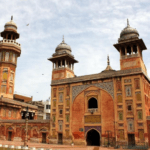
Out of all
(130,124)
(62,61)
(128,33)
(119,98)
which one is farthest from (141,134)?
(62,61)

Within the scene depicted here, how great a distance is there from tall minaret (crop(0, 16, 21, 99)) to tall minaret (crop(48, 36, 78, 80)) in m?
11.0

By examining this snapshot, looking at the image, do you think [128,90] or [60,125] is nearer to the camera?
[128,90]

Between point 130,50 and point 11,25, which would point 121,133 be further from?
point 11,25

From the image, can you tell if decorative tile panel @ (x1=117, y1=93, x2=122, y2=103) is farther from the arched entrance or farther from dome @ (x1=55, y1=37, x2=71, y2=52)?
dome @ (x1=55, y1=37, x2=71, y2=52)

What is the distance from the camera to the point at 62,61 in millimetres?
32125

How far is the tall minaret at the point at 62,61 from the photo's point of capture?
31016 millimetres

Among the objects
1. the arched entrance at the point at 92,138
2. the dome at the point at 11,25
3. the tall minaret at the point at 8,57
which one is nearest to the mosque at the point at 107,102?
the arched entrance at the point at 92,138

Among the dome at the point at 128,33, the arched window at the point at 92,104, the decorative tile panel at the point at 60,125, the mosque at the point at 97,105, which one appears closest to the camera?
the mosque at the point at 97,105

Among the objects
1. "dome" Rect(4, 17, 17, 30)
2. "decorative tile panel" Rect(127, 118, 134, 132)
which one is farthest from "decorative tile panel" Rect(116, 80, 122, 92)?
"dome" Rect(4, 17, 17, 30)

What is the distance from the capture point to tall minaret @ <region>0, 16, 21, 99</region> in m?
37.8

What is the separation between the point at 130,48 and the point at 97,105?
30.3 ft

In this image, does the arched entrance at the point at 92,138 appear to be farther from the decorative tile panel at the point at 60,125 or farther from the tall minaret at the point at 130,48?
the tall minaret at the point at 130,48

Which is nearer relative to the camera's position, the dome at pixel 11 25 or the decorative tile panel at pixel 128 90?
the decorative tile panel at pixel 128 90

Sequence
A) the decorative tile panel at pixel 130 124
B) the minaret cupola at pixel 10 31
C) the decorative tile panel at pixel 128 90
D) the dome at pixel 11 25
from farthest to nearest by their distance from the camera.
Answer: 1. the dome at pixel 11 25
2. the minaret cupola at pixel 10 31
3. the decorative tile panel at pixel 128 90
4. the decorative tile panel at pixel 130 124
